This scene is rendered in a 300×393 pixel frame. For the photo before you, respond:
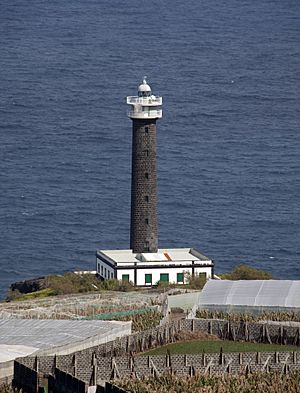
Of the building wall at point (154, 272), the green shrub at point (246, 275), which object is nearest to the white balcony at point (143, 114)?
the building wall at point (154, 272)

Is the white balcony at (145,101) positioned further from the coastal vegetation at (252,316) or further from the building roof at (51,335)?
the building roof at (51,335)

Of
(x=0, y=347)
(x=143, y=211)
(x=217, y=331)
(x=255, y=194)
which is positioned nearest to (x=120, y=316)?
(x=217, y=331)

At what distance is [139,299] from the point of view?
100062 mm

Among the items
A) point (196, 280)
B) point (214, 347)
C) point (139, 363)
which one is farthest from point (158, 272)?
point (139, 363)

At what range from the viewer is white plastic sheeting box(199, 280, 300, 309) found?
93250 millimetres

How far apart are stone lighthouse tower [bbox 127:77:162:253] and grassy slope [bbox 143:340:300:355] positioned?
41.4m

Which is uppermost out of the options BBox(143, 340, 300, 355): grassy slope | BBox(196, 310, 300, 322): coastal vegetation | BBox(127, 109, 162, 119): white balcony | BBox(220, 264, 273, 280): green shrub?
BBox(127, 109, 162, 119): white balcony

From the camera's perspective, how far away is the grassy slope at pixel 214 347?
265ft

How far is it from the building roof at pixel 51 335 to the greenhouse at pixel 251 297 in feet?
28.4

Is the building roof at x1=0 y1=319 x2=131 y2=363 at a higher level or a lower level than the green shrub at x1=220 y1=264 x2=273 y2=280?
higher

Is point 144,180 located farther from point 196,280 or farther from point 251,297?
point 251,297

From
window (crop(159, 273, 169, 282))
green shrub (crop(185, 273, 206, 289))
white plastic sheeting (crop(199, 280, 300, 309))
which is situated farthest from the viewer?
window (crop(159, 273, 169, 282))

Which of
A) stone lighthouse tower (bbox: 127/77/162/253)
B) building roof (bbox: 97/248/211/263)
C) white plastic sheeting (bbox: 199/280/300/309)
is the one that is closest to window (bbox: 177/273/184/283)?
building roof (bbox: 97/248/211/263)

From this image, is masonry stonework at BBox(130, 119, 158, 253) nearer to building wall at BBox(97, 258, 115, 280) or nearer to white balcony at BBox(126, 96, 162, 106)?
white balcony at BBox(126, 96, 162, 106)
